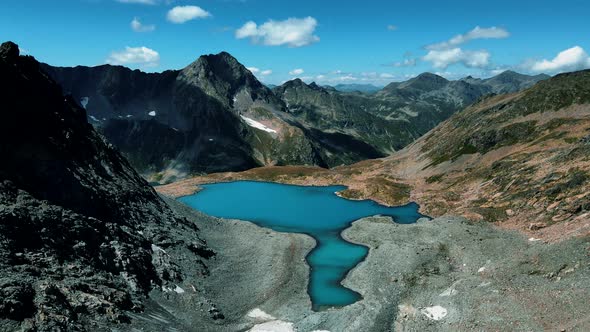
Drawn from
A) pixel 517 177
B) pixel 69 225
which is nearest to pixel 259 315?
pixel 69 225

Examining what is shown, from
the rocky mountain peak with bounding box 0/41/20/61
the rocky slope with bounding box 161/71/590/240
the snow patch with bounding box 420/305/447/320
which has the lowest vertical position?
the snow patch with bounding box 420/305/447/320

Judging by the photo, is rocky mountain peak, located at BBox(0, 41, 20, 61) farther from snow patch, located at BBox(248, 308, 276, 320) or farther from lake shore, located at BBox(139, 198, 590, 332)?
snow patch, located at BBox(248, 308, 276, 320)

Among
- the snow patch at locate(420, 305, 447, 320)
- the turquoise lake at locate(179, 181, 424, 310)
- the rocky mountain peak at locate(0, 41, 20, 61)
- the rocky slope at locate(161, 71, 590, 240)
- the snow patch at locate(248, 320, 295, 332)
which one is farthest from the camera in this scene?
the rocky slope at locate(161, 71, 590, 240)

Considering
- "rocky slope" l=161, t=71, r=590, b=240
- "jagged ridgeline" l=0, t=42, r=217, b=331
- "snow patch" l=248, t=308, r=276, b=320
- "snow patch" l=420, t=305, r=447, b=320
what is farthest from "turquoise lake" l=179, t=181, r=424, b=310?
"jagged ridgeline" l=0, t=42, r=217, b=331

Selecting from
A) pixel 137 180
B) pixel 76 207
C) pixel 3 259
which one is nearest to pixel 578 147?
pixel 137 180

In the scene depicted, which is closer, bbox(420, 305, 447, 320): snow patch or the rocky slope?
bbox(420, 305, 447, 320): snow patch

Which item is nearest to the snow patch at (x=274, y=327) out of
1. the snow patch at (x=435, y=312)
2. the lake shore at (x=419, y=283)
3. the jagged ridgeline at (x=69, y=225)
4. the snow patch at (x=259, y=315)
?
the lake shore at (x=419, y=283)

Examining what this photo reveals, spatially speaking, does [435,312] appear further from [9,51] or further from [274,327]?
[9,51]
